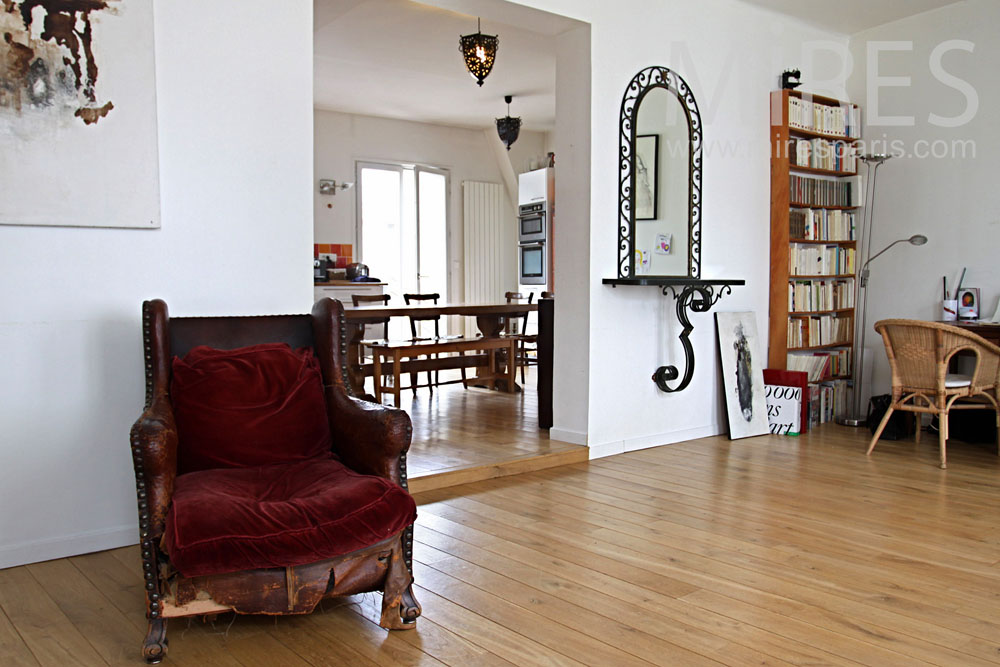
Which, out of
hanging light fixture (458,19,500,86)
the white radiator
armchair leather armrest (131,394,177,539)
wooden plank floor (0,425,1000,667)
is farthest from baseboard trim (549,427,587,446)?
the white radiator

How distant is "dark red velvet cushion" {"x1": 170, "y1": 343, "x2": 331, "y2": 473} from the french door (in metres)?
6.61

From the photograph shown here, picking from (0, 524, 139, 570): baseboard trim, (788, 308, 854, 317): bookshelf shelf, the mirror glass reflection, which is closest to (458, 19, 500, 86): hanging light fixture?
the mirror glass reflection

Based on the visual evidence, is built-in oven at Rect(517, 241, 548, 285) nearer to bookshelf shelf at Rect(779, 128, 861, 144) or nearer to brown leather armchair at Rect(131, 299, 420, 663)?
bookshelf shelf at Rect(779, 128, 861, 144)

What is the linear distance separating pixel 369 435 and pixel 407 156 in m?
7.72

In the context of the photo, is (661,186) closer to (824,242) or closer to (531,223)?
(824,242)

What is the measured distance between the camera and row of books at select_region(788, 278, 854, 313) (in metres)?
6.05

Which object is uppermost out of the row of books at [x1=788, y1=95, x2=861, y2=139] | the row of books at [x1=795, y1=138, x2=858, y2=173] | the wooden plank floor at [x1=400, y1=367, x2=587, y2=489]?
the row of books at [x1=788, y1=95, x2=861, y2=139]

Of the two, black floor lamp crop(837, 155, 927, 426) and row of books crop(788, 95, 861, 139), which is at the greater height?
row of books crop(788, 95, 861, 139)

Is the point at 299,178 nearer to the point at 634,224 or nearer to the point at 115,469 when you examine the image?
the point at 115,469

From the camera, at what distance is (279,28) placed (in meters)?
3.55

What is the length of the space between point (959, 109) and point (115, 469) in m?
6.01

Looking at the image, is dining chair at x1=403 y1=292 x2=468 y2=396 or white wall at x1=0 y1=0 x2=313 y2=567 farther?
dining chair at x1=403 y1=292 x2=468 y2=396

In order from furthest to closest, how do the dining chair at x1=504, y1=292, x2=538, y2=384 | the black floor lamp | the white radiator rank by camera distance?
the white radiator < the dining chair at x1=504, y1=292, x2=538, y2=384 < the black floor lamp

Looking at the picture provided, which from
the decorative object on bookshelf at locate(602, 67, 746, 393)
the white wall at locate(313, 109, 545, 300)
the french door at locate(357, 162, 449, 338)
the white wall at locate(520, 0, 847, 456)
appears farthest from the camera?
the french door at locate(357, 162, 449, 338)
